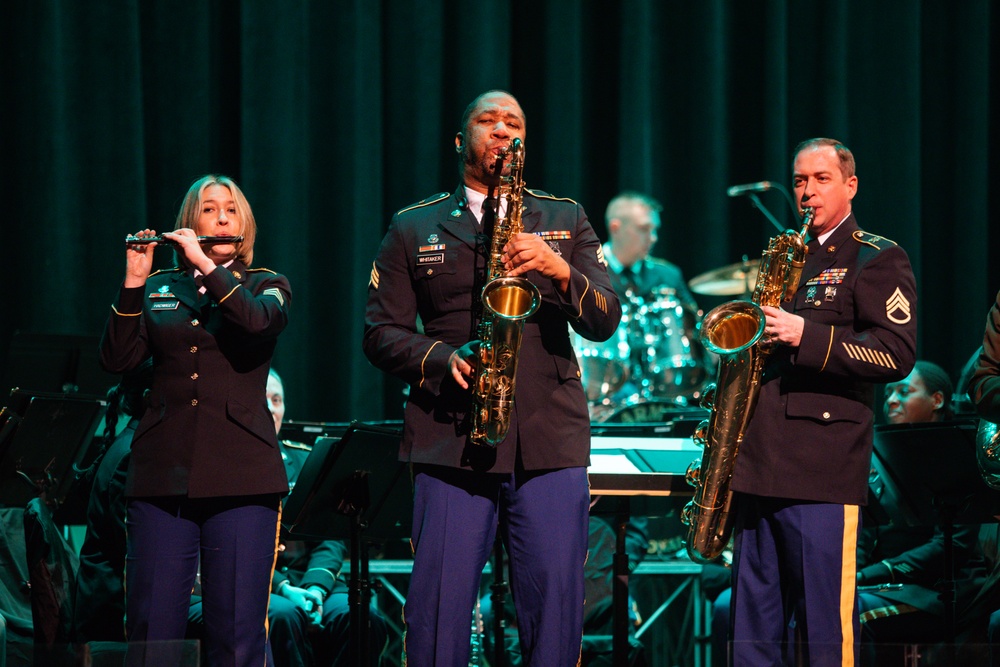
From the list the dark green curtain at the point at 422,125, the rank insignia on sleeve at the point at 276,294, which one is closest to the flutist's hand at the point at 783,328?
the rank insignia on sleeve at the point at 276,294

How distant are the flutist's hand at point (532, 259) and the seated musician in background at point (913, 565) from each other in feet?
6.29

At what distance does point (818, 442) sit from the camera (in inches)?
141

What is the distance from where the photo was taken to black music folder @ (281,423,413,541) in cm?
404

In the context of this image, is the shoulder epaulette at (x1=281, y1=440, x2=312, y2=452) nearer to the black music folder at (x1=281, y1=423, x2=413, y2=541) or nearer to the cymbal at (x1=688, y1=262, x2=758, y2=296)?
the black music folder at (x1=281, y1=423, x2=413, y2=541)

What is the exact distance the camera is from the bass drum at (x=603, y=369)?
7.37 metres

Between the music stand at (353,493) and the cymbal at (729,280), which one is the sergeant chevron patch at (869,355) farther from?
the cymbal at (729,280)

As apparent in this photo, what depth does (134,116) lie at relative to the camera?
679cm

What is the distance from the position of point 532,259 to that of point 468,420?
0.49 m

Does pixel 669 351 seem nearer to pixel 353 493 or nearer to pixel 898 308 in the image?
pixel 353 493

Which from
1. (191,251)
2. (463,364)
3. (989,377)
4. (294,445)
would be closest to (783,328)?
(989,377)

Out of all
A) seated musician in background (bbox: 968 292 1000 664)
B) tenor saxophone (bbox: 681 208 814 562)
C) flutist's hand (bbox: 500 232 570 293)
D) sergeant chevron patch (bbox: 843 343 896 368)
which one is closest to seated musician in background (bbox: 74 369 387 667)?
flutist's hand (bbox: 500 232 570 293)

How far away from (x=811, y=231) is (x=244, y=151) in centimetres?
409

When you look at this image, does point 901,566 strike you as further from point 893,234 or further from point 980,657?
point 893,234

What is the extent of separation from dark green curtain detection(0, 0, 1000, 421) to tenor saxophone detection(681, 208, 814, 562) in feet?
11.9
